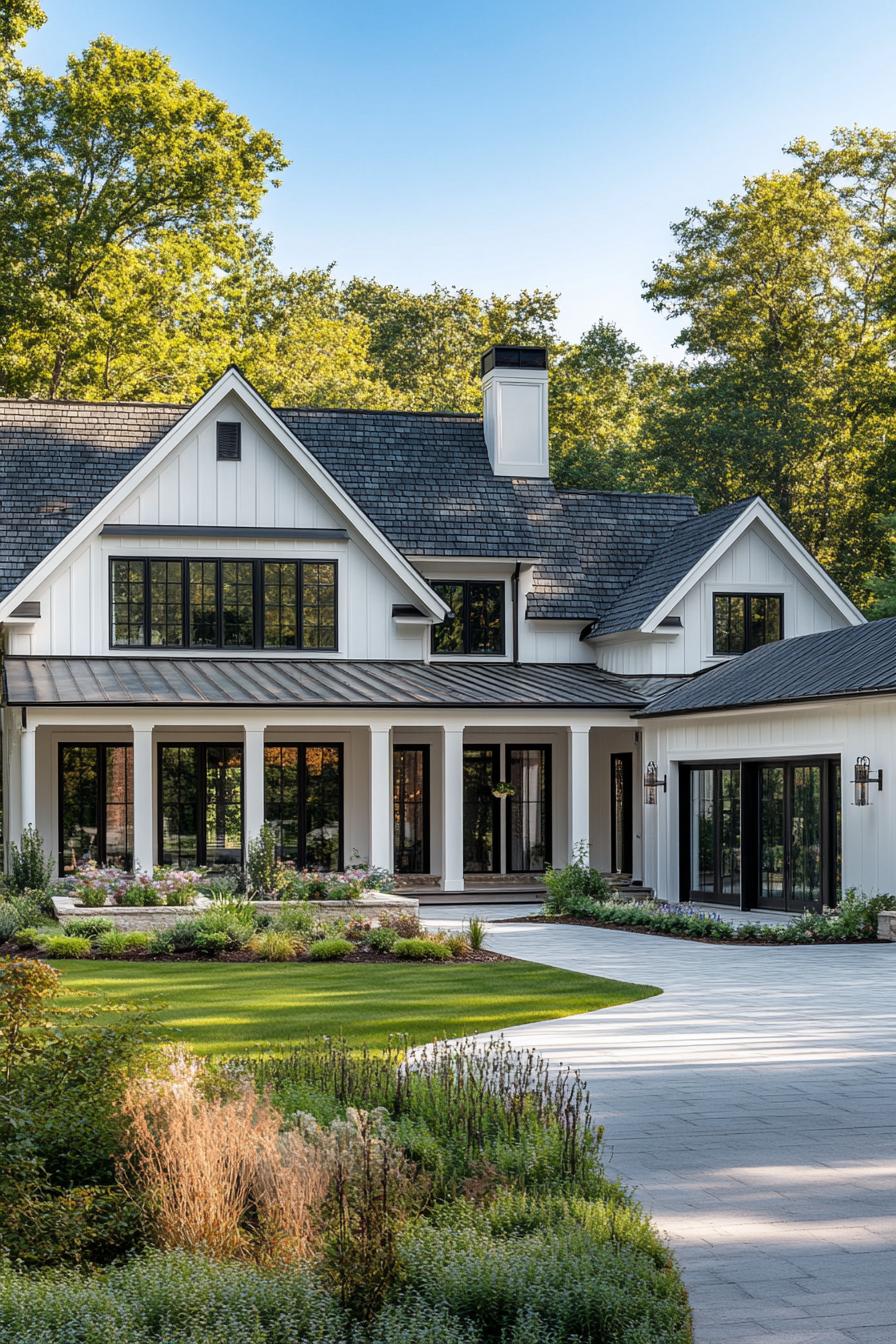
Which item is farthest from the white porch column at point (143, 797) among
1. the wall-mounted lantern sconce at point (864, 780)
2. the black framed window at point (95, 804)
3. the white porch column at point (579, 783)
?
the wall-mounted lantern sconce at point (864, 780)

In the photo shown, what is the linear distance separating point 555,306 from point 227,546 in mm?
29795

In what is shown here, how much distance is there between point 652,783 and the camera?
1056 inches

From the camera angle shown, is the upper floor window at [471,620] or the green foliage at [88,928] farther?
the upper floor window at [471,620]

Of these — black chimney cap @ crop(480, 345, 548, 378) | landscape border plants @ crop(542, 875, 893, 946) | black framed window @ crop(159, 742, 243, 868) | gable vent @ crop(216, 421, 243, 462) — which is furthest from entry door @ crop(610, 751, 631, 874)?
gable vent @ crop(216, 421, 243, 462)

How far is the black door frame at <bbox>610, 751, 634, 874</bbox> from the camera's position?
2970 centimetres

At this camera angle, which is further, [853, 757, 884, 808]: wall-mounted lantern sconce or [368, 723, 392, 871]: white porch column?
[368, 723, 392, 871]: white porch column

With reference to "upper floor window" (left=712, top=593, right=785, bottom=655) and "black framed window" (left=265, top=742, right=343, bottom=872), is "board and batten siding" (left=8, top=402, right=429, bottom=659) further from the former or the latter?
"upper floor window" (left=712, top=593, right=785, bottom=655)

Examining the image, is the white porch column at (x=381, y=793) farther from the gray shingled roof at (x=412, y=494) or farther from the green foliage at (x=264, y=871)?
the gray shingled roof at (x=412, y=494)

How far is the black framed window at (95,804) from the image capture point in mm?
26688

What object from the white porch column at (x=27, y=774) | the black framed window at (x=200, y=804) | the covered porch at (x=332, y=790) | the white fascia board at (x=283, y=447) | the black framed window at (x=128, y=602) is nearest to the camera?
the white porch column at (x=27, y=774)

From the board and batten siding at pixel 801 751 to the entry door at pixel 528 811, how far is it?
250 centimetres

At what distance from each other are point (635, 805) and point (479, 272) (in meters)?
32.5

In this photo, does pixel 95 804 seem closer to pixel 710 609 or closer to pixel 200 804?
pixel 200 804

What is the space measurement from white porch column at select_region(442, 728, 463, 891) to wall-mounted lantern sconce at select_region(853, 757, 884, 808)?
25.2 ft
